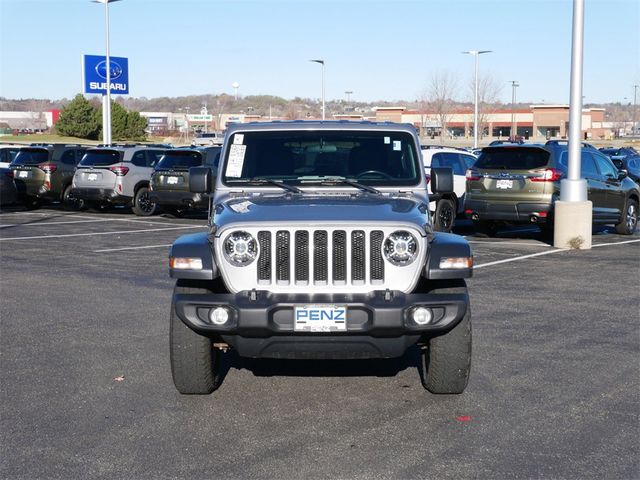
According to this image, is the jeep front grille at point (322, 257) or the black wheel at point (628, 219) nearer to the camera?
the jeep front grille at point (322, 257)

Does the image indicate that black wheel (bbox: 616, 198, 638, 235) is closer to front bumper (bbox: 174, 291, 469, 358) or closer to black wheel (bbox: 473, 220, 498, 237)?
black wheel (bbox: 473, 220, 498, 237)

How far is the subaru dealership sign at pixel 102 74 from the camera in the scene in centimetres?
3769

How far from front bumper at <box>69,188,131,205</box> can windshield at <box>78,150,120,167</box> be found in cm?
65

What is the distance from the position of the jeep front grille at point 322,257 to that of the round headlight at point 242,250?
6cm

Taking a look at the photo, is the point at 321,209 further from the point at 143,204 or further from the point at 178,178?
the point at 143,204

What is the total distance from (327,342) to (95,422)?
1.59 m

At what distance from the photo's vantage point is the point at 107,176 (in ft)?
74.5

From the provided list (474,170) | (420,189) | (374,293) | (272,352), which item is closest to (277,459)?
(272,352)

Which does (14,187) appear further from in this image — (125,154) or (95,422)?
(95,422)

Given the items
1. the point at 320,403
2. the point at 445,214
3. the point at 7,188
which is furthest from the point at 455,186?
the point at 320,403

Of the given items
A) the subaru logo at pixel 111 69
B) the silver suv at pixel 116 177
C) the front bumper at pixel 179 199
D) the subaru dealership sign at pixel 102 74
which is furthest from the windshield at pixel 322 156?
the subaru logo at pixel 111 69

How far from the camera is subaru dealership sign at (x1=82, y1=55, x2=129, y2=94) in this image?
37688mm

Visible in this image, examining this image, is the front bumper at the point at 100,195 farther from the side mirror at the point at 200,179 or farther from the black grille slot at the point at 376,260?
the black grille slot at the point at 376,260

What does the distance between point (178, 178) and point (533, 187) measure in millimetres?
8870
